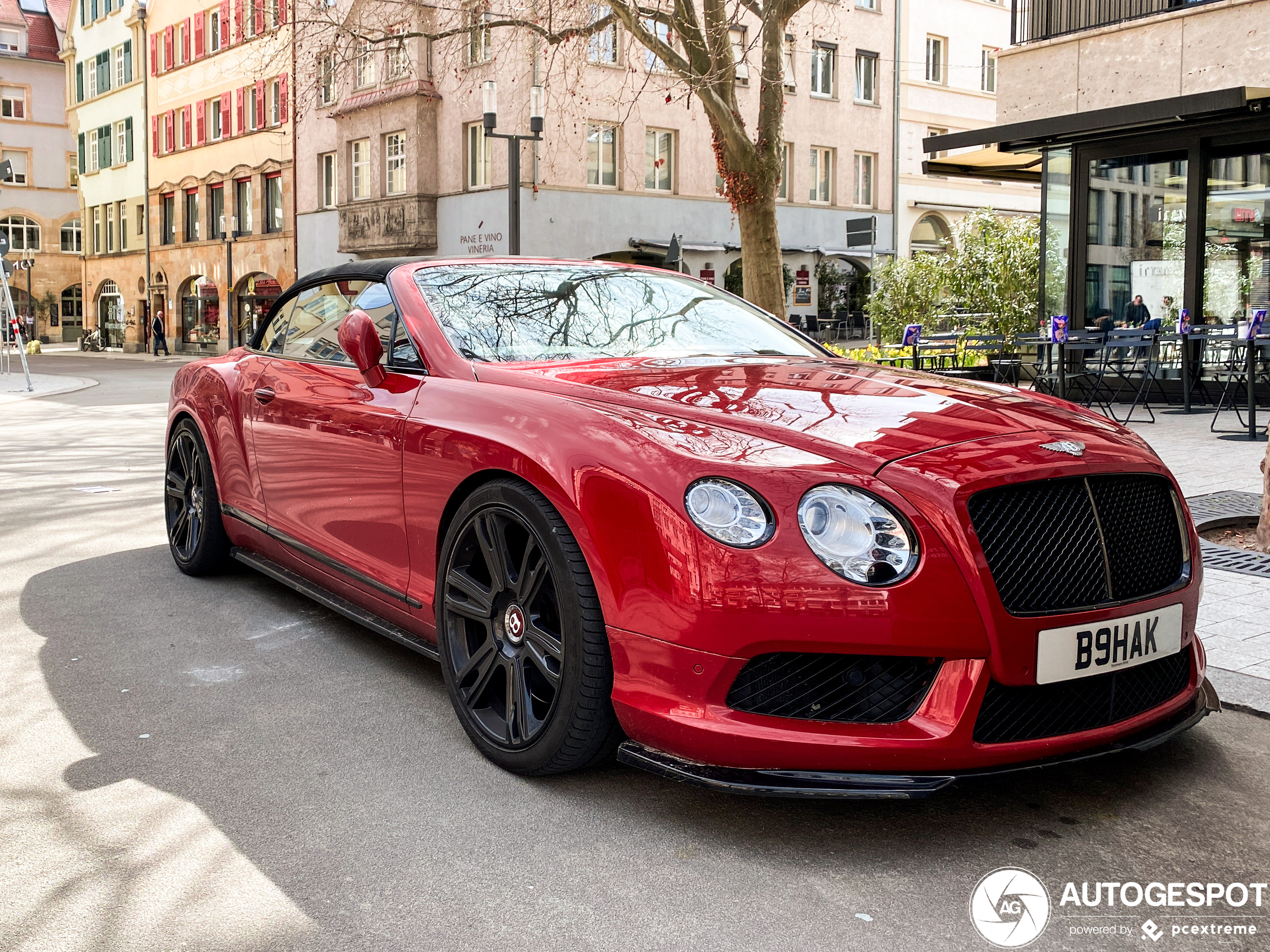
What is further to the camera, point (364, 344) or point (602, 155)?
point (602, 155)

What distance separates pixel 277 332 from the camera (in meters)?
5.47

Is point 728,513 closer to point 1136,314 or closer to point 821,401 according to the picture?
point 821,401

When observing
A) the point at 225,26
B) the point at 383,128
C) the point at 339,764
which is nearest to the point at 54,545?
the point at 339,764

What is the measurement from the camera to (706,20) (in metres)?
16.0

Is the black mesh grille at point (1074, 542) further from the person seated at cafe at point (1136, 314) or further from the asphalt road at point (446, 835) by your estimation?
the person seated at cafe at point (1136, 314)

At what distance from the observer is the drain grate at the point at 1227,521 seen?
6.00 m

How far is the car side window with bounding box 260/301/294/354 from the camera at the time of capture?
17.5 ft

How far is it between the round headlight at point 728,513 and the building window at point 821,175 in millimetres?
35810

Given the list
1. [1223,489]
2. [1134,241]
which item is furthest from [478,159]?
[1223,489]

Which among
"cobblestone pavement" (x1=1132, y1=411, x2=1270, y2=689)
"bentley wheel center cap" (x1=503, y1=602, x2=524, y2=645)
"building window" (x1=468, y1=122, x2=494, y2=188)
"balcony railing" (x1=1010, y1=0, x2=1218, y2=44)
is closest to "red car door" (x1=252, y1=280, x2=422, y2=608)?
"bentley wheel center cap" (x1=503, y1=602, x2=524, y2=645)

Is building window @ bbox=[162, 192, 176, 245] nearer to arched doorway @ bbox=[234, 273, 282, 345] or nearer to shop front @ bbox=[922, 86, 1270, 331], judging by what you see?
arched doorway @ bbox=[234, 273, 282, 345]

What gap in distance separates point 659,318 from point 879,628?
1.98 meters

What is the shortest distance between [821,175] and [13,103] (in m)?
49.9

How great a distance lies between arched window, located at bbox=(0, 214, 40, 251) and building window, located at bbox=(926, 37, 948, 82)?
49158 millimetres
